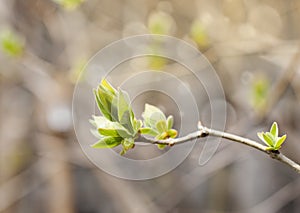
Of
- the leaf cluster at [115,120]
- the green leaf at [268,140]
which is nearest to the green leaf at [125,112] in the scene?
the leaf cluster at [115,120]

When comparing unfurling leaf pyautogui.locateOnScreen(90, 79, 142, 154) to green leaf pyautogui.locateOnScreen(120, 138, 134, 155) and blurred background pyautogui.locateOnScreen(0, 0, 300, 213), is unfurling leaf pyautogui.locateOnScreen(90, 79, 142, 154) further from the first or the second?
blurred background pyautogui.locateOnScreen(0, 0, 300, 213)

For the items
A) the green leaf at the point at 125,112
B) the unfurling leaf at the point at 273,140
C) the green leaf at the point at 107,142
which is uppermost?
the green leaf at the point at 125,112

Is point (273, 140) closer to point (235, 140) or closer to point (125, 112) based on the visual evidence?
point (235, 140)

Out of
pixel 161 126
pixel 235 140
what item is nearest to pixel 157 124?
pixel 161 126

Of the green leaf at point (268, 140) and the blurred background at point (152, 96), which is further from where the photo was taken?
the blurred background at point (152, 96)

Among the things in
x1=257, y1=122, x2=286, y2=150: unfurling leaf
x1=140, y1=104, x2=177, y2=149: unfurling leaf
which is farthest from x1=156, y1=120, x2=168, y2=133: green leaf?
x1=257, y1=122, x2=286, y2=150: unfurling leaf

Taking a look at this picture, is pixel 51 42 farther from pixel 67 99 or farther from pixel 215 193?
pixel 215 193

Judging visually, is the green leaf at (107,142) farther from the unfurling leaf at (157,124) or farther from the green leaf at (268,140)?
the green leaf at (268,140)

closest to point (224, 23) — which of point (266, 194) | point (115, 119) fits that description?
point (266, 194)
